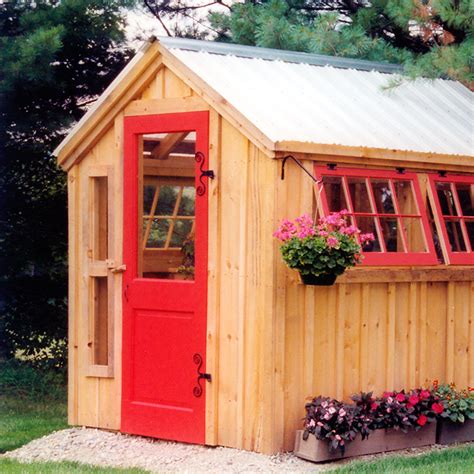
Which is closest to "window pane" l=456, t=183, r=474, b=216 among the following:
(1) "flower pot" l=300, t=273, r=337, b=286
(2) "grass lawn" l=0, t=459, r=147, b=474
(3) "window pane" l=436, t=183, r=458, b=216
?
(3) "window pane" l=436, t=183, r=458, b=216

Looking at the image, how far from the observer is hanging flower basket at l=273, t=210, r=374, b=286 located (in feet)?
26.5

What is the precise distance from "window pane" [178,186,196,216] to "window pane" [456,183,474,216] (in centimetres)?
228

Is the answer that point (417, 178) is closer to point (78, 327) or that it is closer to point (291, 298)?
point (291, 298)

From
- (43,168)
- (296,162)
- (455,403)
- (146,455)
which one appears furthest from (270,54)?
(43,168)

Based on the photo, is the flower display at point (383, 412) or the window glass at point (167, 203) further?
the window glass at point (167, 203)

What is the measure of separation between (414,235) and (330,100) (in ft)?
4.25

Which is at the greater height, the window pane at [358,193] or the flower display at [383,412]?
the window pane at [358,193]

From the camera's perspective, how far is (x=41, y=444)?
9438 mm

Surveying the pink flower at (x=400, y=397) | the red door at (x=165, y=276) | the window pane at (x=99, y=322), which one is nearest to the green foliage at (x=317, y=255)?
the red door at (x=165, y=276)

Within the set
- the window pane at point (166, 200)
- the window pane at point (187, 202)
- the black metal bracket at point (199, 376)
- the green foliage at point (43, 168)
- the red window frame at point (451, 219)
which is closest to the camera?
the black metal bracket at point (199, 376)

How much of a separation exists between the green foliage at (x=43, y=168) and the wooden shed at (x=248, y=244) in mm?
3582

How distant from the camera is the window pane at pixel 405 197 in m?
9.36

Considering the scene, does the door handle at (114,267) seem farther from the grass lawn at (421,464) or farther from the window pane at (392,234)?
the grass lawn at (421,464)

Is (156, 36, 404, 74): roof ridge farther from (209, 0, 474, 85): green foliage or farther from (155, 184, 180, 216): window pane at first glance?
(155, 184, 180, 216): window pane
